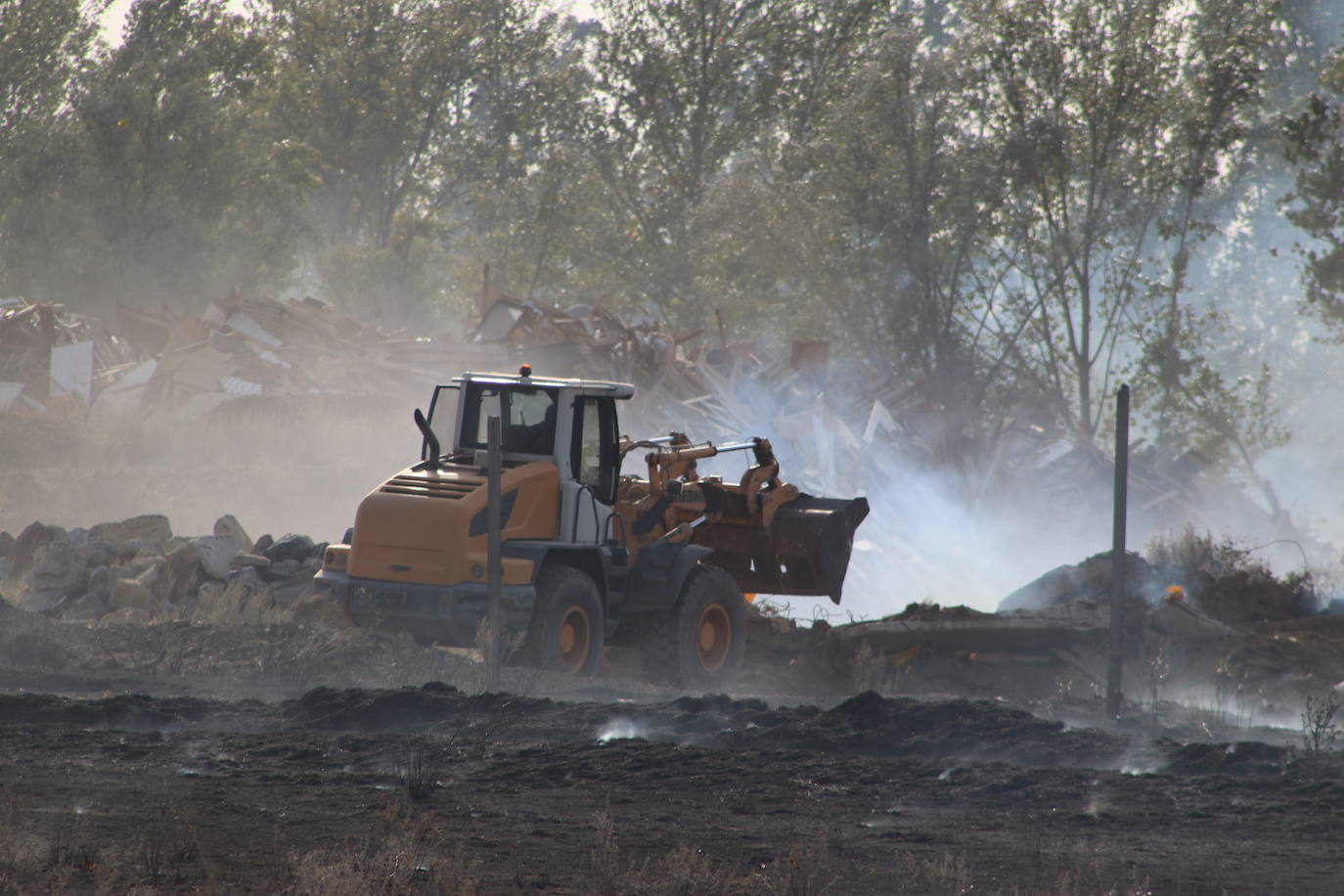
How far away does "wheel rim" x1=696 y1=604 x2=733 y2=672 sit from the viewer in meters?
13.2

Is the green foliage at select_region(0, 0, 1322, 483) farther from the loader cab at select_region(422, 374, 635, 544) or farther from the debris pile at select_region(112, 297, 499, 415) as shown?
the loader cab at select_region(422, 374, 635, 544)

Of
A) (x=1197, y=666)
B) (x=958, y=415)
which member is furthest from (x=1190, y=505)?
(x=1197, y=666)

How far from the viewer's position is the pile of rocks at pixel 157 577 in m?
14.7

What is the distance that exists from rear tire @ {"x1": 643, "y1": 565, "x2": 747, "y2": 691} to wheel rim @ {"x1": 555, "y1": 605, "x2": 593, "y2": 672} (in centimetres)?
66

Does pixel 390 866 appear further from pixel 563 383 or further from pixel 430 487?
pixel 563 383

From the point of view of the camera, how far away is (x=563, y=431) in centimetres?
1192


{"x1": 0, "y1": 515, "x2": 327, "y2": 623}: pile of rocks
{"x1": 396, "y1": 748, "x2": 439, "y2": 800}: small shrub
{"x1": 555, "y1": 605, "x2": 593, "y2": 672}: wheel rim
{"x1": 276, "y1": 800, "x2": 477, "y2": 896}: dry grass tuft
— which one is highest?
{"x1": 0, "y1": 515, "x2": 327, "y2": 623}: pile of rocks

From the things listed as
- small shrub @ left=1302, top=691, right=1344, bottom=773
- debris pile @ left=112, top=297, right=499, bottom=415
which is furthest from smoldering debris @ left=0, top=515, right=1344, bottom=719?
debris pile @ left=112, top=297, right=499, bottom=415

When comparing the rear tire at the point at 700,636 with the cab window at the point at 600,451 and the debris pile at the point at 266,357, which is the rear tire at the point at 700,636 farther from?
the debris pile at the point at 266,357

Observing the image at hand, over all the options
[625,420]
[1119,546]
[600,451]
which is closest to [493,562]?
[600,451]

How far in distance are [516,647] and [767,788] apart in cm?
381

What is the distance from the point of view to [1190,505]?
106ft

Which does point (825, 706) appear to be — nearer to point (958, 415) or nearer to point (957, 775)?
point (957, 775)

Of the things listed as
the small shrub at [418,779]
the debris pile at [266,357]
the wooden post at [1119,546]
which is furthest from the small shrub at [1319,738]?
the debris pile at [266,357]
